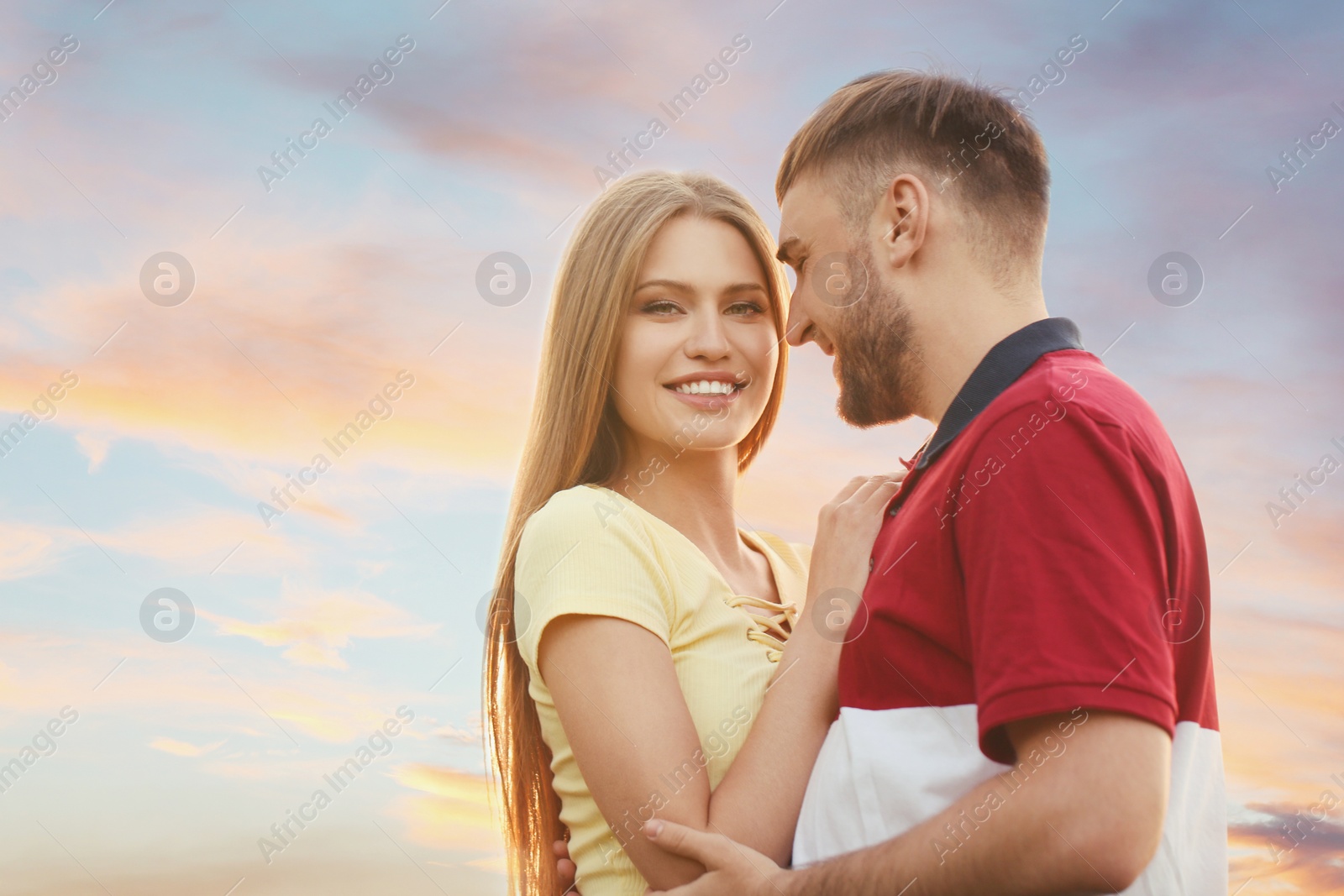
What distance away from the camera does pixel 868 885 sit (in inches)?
79.4

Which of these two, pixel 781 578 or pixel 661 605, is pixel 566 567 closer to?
pixel 661 605

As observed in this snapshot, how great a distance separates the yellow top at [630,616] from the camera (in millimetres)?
2701

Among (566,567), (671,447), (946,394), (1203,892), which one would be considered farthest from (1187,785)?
(671,447)

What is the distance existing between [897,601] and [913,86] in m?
1.48

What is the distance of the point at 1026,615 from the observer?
1.79 metres

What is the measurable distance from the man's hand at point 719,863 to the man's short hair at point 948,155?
145 centimetres

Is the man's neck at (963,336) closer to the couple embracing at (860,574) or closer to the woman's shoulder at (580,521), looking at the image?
the couple embracing at (860,574)

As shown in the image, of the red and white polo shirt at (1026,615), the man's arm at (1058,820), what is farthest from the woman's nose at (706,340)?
the man's arm at (1058,820)

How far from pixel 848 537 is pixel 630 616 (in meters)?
0.57

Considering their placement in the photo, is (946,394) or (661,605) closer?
(946,394)

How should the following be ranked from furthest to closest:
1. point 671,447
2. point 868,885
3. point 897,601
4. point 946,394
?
point 671,447 < point 946,394 < point 897,601 < point 868,885

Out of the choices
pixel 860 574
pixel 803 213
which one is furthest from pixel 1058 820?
pixel 803 213

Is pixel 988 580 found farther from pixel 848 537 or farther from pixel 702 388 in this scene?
pixel 702 388

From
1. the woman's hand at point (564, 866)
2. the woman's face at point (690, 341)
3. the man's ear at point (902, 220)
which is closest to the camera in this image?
the man's ear at point (902, 220)
